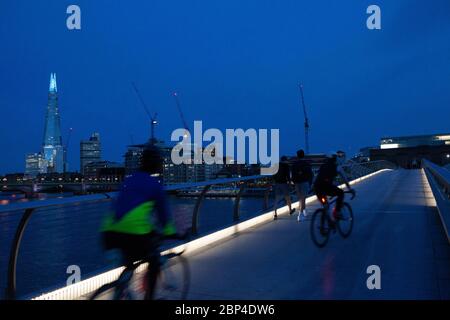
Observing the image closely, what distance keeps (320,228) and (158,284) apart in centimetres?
385

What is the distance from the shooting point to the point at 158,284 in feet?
14.3

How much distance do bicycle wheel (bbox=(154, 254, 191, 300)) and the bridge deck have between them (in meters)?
0.18

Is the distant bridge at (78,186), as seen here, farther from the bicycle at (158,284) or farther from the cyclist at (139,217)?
the cyclist at (139,217)

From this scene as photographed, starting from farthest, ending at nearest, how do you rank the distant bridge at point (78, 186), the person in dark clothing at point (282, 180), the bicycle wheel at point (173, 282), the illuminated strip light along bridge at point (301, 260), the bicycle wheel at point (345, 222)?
the distant bridge at point (78, 186)
the person in dark clothing at point (282, 180)
the bicycle wheel at point (345, 222)
the illuminated strip light along bridge at point (301, 260)
the bicycle wheel at point (173, 282)

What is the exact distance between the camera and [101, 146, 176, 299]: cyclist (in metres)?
3.58

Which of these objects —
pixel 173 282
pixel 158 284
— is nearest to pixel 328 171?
pixel 173 282

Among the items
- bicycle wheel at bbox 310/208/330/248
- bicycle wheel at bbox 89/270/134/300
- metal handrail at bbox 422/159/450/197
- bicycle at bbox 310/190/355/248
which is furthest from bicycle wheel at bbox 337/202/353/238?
bicycle wheel at bbox 89/270/134/300

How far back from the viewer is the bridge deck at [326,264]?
4871mm

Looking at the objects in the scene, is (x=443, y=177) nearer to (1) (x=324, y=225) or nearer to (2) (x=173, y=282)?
(1) (x=324, y=225)

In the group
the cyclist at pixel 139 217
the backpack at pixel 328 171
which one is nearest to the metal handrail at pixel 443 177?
the backpack at pixel 328 171

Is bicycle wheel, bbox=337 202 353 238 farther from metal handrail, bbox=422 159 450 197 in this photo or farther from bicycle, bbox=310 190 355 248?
metal handrail, bbox=422 159 450 197

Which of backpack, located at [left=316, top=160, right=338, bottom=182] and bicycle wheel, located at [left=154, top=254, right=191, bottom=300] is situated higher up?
backpack, located at [left=316, top=160, right=338, bottom=182]
